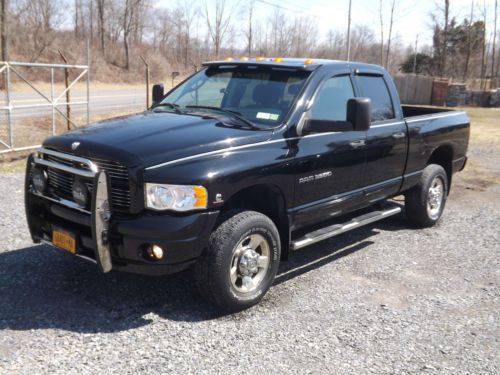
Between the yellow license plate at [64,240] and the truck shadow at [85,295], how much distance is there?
1.66 feet

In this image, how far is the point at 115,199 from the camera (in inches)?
154

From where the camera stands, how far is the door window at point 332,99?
501 centimetres

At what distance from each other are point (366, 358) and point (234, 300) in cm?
109

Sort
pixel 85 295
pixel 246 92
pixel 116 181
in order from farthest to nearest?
1. pixel 246 92
2. pixel 85 295
3. pixel 116 181

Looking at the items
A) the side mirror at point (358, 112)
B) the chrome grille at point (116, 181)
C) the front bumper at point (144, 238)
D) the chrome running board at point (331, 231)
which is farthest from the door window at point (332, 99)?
the chrome grille at point (116, 181)

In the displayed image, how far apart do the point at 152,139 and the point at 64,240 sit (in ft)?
3.42

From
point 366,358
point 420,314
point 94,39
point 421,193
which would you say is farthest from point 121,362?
point 94,39

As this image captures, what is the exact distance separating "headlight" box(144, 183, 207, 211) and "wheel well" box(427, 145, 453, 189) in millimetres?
4359

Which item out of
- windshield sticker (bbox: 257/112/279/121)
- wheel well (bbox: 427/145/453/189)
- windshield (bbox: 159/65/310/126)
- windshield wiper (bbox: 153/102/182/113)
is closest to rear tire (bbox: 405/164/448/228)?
wheel well (bbox: 427/145/453/189)

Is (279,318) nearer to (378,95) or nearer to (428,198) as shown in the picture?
(378,95)

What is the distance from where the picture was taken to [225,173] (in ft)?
13.2

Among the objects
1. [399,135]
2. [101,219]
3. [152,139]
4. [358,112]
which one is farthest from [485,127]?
[101,219]

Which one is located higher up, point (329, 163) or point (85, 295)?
point (329, 163)

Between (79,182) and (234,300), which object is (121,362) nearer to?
(234,300)
